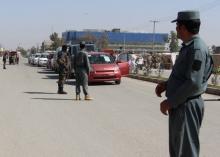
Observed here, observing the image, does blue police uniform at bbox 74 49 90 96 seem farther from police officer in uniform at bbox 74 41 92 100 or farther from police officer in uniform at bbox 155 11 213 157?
police officer in uniform at bbox 155 11 213 157

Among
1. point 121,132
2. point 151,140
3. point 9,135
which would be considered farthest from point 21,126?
point 151,140

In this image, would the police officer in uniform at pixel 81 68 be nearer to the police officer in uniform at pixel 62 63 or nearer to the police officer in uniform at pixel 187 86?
the police officer in uniform at pixel 62 63

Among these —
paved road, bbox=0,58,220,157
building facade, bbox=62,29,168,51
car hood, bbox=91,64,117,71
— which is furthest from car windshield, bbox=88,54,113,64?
building facade, bbox=62,29,168,51

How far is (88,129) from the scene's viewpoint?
33.8 ft

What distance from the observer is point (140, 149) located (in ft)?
26.9

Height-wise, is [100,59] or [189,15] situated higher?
[189,15]

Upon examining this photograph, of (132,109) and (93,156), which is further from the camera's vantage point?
(132,109)

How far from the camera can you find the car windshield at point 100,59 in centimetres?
2605

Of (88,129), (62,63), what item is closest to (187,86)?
(88,129)

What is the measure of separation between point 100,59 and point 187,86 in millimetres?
21819

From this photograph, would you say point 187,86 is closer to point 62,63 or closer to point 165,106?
point 165,106

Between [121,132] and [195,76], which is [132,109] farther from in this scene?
[195,76]

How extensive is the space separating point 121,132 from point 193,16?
5501 mm

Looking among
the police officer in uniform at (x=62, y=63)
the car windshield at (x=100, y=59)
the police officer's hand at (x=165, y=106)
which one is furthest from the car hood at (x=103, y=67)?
the police officer's hand at (x=165, y=106)
